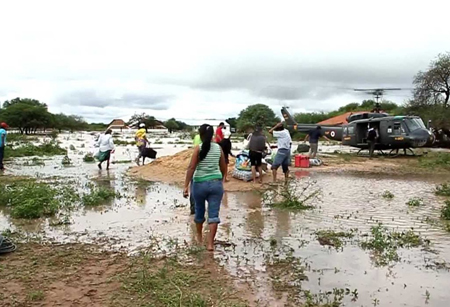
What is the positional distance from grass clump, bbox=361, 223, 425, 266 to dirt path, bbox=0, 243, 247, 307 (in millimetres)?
2254

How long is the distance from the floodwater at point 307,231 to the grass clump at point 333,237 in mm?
124

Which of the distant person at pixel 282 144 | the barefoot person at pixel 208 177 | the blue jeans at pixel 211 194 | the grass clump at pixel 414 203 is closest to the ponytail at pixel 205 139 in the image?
the barefoot person at pixel 208 177

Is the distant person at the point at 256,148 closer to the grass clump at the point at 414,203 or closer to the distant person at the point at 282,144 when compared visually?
the distant person at the point at 282,144

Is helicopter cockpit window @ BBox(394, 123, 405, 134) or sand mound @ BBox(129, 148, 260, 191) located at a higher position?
helicopter cockpit window @ BBox(394, 123, 405, 134)

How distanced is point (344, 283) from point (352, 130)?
Answer: 2260 centimetres

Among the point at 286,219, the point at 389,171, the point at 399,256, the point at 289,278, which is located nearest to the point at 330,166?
the point at 389,171

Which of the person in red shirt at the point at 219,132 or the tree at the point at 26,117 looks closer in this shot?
the person in red shirt at the point at 219,132

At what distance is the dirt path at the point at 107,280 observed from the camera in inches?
179

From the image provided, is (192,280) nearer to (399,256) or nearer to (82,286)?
(82,286)

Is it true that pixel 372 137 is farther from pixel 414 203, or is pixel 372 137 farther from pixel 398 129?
pixel 414 203

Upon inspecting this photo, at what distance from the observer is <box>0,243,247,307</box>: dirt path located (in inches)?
179

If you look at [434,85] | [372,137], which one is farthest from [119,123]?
[372,137]

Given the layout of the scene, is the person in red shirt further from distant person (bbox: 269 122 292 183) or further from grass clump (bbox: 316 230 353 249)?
grass clump (bbox: 316 230 353 249)

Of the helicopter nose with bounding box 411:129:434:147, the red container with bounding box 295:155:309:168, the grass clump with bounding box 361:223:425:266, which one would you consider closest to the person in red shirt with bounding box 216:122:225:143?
the grass clump with bounding box 361:223:425:266
